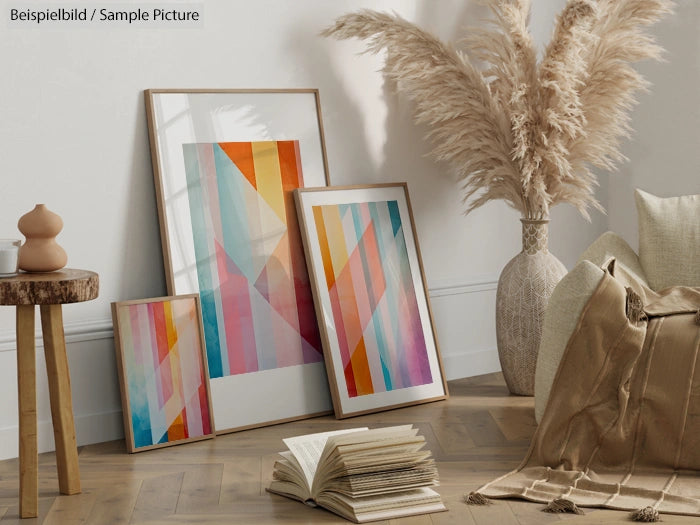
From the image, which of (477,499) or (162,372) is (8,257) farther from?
(477,499)

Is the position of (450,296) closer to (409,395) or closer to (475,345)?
(475,345)

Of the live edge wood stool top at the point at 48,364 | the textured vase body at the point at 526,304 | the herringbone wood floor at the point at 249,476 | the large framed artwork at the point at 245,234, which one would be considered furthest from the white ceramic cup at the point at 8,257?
the textured vase body at the point at 526,304

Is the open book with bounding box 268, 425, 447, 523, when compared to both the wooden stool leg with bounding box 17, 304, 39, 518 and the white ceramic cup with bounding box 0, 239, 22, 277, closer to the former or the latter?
the wooden stool leg with bounding box 17, 304, 39, 518

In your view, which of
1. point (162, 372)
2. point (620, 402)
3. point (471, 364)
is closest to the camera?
point (620, 402)

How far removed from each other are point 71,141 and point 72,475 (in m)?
1.16

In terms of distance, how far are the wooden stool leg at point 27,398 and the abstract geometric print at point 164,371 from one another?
57cm

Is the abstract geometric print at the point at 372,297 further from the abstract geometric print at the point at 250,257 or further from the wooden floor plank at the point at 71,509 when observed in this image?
the wooden floor plank at the point at 71,509

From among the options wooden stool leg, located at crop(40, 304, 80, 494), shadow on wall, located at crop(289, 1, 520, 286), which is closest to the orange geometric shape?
shadow on wall, located at crop(289, 1, 520, 286)

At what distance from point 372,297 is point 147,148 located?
104 centimetres

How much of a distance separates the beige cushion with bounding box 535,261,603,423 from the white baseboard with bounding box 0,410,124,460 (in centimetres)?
148

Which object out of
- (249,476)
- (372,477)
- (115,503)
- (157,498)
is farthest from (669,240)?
(115,503)

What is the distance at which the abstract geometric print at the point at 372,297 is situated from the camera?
351 centimetres

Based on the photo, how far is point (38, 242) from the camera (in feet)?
8.39

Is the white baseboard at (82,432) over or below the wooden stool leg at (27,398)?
below
